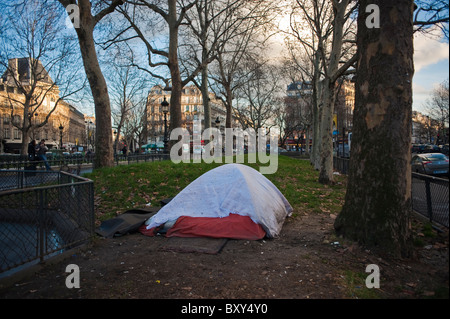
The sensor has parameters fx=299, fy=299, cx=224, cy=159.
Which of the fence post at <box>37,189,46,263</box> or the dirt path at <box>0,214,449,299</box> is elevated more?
the fence post at <box>37,189,46,263</box>

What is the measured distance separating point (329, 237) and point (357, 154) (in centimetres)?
158

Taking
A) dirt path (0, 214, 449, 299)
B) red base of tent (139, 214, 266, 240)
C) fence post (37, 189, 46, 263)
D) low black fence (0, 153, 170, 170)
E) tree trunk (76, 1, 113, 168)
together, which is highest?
tree trunk (76, 1, 113, 168)

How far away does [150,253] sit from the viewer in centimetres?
495

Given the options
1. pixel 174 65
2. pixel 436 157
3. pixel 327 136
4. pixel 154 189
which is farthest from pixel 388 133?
pixel 436 157

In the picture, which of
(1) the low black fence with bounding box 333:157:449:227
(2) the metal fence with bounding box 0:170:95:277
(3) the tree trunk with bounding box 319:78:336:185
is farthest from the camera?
(3) the tree trunk with bounding box 319:78:336:185

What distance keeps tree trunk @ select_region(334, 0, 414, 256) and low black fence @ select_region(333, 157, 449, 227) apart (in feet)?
3.85

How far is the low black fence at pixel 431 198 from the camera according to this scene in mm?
5172

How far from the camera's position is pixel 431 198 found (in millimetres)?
5941

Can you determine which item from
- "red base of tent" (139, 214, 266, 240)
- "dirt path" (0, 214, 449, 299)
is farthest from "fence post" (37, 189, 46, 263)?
"red base of tent" (139, 214, 266, 240)

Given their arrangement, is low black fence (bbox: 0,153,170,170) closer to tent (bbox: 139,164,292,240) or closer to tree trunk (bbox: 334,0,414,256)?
tent (bbox: 139,164,292,240)

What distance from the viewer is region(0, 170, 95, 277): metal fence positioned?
4535 millimetres

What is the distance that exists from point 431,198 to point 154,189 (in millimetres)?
7533

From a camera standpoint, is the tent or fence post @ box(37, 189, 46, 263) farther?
the tent
